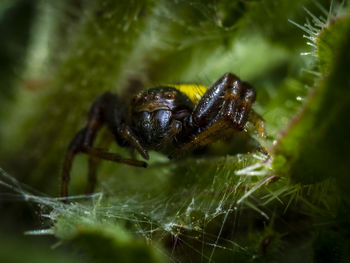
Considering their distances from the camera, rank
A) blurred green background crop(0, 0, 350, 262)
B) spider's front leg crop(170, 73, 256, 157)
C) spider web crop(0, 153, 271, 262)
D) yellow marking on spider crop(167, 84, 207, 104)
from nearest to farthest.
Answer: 1. blurred green background crop(0, 0, 350, 262)
2. spider web crop(0, 153, 271, 262)
3. spider's front leg crop(170, 73, 256, 157)
4. yellow marking on spider crop(167, 84, 207, 104)

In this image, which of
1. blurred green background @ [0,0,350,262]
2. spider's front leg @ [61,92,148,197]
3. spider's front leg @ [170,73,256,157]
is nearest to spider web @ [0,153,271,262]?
blurred green background @ [0,0,350,262]

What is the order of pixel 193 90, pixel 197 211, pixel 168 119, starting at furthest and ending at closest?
pixel 193 90, pixel 168 119, pixel 197 211

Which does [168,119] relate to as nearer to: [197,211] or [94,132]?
[94,132]

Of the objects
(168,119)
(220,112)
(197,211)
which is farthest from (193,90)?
(197,211)

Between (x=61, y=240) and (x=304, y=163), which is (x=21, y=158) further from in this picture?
(x=304, y=163)

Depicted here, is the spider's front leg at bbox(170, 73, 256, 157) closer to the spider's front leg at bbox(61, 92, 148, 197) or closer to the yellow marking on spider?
the yellow marking on spider

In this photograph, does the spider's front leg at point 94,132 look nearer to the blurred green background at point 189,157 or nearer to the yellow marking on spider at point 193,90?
the blurred green background at point 189,157
